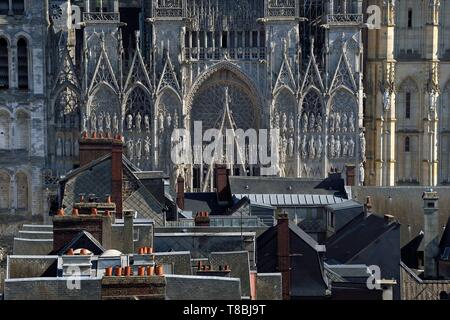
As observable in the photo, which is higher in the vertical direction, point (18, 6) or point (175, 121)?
point (18, 6)

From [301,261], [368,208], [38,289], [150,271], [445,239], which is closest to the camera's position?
[150,271]

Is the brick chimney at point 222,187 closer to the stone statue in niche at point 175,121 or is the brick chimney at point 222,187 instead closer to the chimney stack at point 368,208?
the chimney stack at point 368,208

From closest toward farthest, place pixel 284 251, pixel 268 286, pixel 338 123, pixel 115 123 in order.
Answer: pixel 268 286, pixel 284 251, pixel 115 123, pixel 338 123

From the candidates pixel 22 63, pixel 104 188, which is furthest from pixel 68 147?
pixel 104 188

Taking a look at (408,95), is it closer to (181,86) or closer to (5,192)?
A: (181,86)

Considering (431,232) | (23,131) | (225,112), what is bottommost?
(431,232)

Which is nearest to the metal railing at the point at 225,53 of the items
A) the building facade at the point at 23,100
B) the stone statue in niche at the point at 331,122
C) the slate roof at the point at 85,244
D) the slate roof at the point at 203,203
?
the stone statue in niche at the point at 331,122
